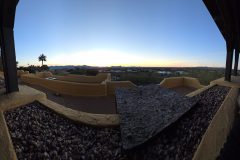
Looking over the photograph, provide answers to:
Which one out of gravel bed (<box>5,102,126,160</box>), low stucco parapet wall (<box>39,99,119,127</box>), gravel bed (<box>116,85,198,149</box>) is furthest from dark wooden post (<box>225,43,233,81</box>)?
gravel bed (<box>5,102,126,160</box>)

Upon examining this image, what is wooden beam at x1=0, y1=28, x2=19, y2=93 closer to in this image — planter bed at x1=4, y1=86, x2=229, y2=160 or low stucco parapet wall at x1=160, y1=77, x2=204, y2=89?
planter bed at x1=4, y1=86, x2=229, y2=160

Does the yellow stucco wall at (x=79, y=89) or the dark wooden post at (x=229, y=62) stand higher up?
the dark wooden post at (x=229, y=62)

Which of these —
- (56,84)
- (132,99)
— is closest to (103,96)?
(56,84)

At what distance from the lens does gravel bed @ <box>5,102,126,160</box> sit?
5.14 metres

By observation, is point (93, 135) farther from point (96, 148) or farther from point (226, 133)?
point (226, 133)

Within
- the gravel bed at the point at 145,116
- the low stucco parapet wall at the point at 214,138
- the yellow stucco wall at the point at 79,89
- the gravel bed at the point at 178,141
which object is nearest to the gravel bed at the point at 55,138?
the gravel bed at the point at 145,116

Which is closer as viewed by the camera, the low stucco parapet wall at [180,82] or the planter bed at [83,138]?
the planter bed at [83,138]

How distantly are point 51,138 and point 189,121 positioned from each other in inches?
183

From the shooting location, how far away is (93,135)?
6.54 metres

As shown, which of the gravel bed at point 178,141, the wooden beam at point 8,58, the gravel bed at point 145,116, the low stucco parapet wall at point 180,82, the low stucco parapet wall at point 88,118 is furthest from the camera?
the low stucco parapet wall at point 180,82

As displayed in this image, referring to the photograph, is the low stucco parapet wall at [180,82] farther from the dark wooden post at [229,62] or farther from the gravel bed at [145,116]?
the gravel bed at [145,116]

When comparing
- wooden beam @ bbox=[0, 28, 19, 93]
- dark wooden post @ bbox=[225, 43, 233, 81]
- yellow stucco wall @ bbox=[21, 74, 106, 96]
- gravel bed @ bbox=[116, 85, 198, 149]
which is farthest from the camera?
yellow stucco wall @ bbox=[21, 74, 106, 96]

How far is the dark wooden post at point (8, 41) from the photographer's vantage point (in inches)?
273

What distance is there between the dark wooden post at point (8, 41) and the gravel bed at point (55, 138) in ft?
4.59
